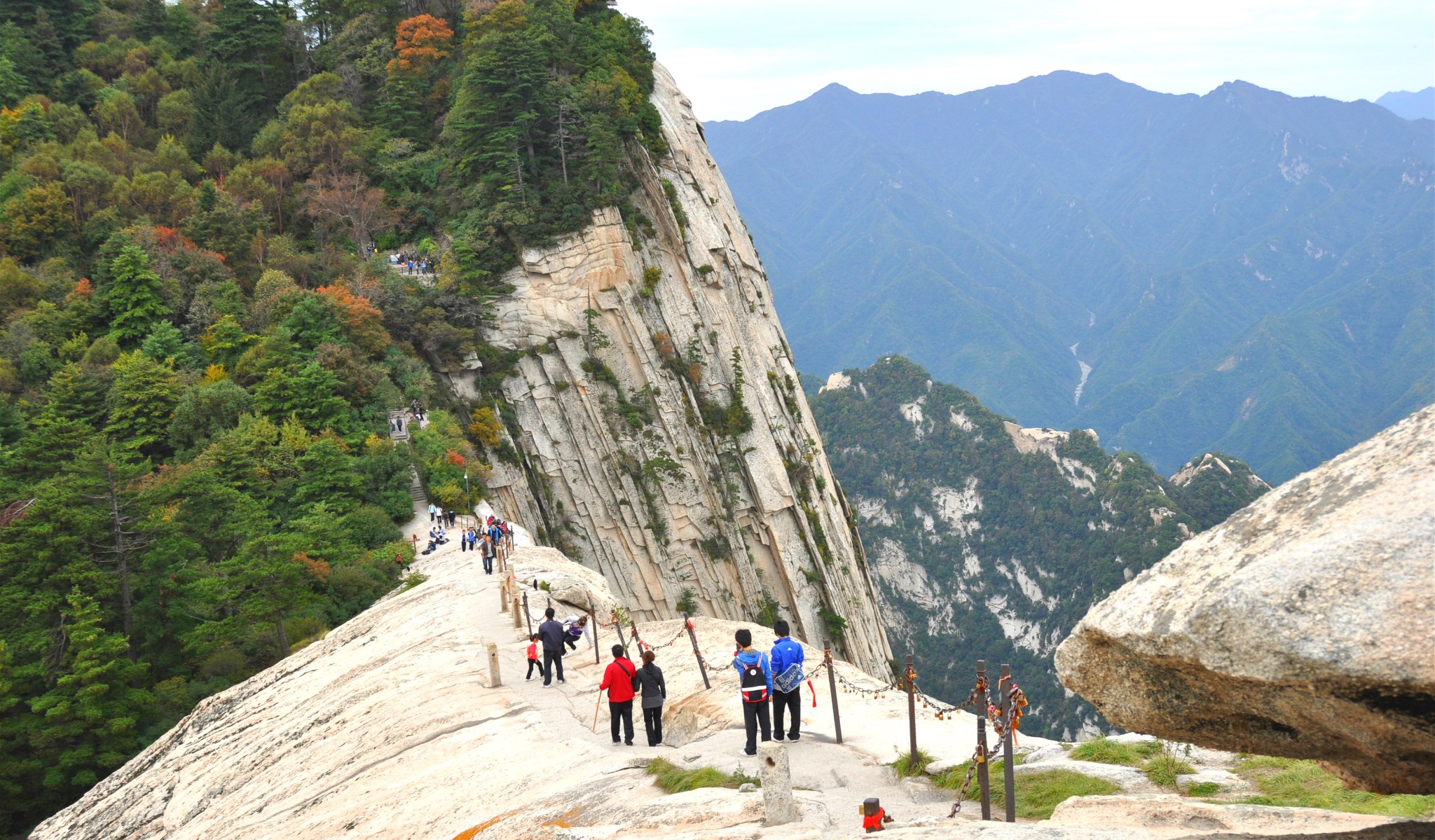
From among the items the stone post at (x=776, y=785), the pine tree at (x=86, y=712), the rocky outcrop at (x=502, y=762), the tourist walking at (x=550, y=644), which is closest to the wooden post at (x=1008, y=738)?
the rocky outcrop at (x=502, y=762)

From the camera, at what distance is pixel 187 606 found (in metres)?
29.1

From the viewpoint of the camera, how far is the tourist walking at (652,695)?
37.8 feet

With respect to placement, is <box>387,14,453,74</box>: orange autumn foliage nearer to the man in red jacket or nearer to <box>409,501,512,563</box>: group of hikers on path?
<box>409,501,512,563</box>: group of hikers on path

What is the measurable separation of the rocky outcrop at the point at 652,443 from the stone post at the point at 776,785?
39.5m

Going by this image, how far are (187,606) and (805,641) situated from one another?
28.4m

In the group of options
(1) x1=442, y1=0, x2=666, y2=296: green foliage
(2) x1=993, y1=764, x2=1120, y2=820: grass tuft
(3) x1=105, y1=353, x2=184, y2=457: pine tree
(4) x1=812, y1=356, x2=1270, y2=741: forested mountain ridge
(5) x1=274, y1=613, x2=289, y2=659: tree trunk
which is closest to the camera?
(2) x1=993, y1=764, x2=1120, y2=820: grass tuft

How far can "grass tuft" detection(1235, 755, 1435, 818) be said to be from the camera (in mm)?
7453

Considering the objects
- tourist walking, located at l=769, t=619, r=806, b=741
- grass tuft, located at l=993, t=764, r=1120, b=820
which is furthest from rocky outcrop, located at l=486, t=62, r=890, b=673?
grass tuft, located at l=993, t=764, r=1120, b=820

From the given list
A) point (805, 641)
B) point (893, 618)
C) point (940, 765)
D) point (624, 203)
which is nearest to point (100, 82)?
point (624, 203)

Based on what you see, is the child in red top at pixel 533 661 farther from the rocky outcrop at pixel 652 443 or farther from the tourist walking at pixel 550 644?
the rocky outcrop at pixel 652 443

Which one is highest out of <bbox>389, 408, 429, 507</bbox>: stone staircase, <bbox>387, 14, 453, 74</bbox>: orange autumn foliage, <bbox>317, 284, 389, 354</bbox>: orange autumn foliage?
<bbox>387, 14, 453, 74</bbox>: orange autumn foliage

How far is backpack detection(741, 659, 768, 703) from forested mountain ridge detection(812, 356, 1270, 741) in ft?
254

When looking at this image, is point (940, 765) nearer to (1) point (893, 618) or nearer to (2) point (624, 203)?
(2) point (624, 203)

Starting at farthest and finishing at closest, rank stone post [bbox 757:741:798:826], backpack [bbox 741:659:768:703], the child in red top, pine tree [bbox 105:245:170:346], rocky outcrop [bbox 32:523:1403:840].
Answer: pine tree [bbox 105:245:170:346], the child in red top, backpack [bbox 741:659:768:703], rocky outcrop [bbox 32:523:1403:840], stone post [bbox 757:741:798:826]
